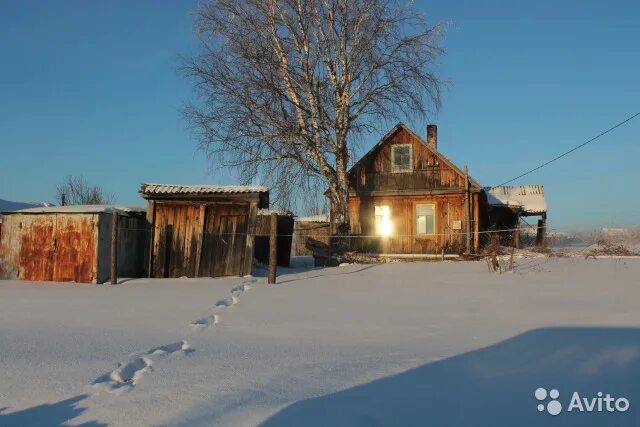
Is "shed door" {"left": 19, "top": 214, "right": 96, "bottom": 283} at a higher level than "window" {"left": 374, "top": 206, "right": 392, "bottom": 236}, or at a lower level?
lower

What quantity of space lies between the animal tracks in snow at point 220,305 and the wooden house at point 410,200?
9917mm

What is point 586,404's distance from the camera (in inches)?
167

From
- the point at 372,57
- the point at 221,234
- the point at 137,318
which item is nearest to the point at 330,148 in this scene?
the point at 372,57

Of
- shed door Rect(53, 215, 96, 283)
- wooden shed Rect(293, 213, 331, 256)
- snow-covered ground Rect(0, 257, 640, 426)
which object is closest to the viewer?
snow-covered ground Rect(0, 257, 640, 426)

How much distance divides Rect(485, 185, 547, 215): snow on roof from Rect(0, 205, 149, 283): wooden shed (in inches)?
774

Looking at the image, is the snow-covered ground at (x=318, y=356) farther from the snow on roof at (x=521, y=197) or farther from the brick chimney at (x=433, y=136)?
the snow on roof at (x=521, y=197)

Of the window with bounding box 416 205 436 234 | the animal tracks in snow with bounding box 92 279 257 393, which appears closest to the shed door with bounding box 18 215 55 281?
the animal tracks in snow with bounding box 92 279 257 393

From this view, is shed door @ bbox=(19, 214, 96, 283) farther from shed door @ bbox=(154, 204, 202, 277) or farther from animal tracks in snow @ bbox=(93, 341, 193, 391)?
animal tracks in snow @ bbox=(93, 341, 193, 391)

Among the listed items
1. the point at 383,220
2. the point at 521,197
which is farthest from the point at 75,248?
the point at 521,197

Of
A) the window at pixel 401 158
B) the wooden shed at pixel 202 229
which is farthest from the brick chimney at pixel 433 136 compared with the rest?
the wooden shed at pixel 202 229

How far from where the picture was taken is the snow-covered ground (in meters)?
4.04

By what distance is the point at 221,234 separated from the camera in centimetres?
1628

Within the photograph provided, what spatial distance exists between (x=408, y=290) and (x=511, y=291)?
2145 mm

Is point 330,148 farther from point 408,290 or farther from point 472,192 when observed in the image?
point 408,290
